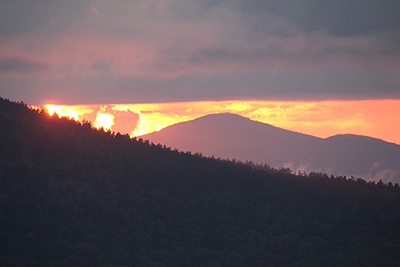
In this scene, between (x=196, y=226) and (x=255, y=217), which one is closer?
(x=196, y=226)

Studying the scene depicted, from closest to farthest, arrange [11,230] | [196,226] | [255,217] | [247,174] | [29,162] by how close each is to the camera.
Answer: [11,230], [29,162], [196,226], [255,217], [247,174]

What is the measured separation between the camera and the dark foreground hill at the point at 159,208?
339ft

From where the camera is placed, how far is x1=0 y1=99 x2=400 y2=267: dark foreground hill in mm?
103188

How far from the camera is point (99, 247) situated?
104 meters

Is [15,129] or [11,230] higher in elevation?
[15,129]

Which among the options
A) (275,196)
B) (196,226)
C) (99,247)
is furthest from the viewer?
(275,196)

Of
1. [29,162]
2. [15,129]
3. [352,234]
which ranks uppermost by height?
[15,129]

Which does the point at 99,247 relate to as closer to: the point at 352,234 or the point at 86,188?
the point at 86,188

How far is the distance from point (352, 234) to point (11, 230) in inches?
2988

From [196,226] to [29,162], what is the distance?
42361 millimetres

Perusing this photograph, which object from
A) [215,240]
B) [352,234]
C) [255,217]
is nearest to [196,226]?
[215,240]

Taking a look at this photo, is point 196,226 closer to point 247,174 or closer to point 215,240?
point 215,240

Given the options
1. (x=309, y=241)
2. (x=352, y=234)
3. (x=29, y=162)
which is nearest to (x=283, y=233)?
(x=309, y=241)

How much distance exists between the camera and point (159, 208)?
13038cm
